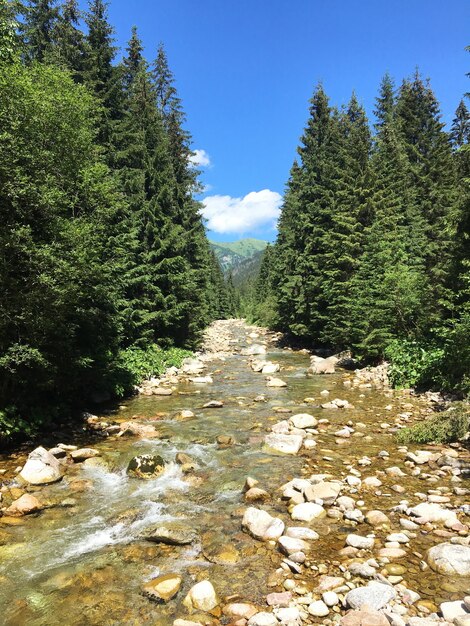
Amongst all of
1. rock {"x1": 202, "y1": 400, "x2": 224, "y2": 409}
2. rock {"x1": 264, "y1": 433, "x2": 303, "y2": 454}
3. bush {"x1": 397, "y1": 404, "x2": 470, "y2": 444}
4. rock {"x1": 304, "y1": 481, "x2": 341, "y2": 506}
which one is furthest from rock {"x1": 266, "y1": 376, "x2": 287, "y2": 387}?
rock {"x1": 304, "y1": 481, "x2": 341, "y2": 506}

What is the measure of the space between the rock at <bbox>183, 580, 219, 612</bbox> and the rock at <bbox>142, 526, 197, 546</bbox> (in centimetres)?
114

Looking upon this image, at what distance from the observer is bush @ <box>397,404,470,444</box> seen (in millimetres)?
9008

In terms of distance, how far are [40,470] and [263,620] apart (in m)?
5.62

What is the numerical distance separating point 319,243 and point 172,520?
23.6 metres

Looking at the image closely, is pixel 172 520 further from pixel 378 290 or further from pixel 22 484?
pixel 378 290

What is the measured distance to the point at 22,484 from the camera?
24.6 ft

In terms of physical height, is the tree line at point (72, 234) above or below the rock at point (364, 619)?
above

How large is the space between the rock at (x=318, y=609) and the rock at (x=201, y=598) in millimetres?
1090

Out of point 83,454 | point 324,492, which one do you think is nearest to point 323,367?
point 324,492

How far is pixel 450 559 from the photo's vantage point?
4.82 metres

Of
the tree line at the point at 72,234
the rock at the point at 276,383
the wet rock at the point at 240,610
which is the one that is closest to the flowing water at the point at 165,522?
the wet rock at the point at 240,610

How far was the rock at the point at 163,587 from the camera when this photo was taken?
4.65 meters

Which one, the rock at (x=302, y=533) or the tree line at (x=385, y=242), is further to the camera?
the tree line at (x=385, y=242)

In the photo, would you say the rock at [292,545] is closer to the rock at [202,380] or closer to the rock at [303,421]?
the rock at [303,421]
